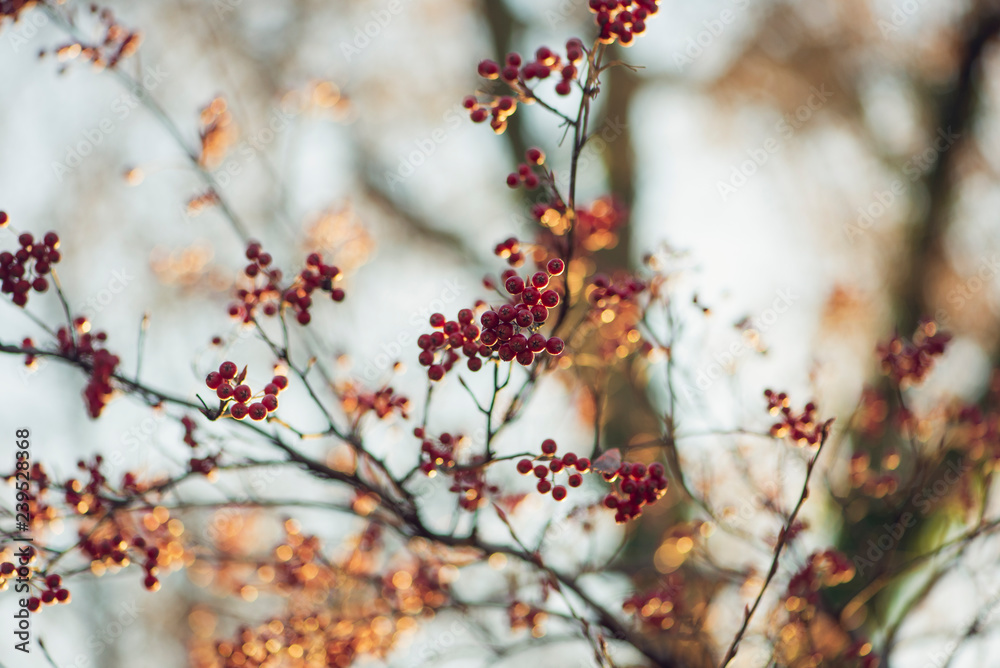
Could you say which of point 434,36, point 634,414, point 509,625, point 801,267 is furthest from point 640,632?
point 434,36

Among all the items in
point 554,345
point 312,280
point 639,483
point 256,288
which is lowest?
point 639,483

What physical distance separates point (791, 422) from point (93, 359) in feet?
6.00

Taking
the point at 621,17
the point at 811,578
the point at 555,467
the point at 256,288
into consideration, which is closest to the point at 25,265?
the point at 256,288

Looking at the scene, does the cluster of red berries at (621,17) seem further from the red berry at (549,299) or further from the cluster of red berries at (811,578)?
the cluster of red berries at (811,578)

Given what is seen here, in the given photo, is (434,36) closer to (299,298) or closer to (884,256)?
(884,256)

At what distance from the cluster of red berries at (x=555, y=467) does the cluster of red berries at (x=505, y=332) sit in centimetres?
24

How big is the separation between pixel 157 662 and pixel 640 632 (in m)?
7.90

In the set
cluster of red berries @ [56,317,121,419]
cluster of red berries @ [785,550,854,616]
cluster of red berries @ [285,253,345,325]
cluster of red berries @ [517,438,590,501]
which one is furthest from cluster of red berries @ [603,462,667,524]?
cluster of red berries @ [56,317,121,419]

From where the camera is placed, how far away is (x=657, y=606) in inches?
84.7

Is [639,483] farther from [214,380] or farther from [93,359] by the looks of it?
[93,359]

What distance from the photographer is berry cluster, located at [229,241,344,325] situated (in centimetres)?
178

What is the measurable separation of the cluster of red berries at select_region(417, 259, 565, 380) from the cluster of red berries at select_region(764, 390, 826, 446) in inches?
26.7

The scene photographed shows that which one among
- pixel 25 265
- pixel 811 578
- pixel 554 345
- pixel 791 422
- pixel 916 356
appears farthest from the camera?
pixel 916 356

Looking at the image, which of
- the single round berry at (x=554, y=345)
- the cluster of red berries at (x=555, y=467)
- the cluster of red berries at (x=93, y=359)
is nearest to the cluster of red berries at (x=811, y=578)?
the cluster of red berries at (x=555, y=467)
